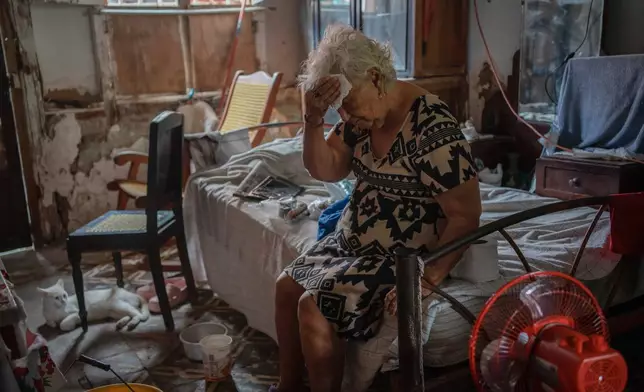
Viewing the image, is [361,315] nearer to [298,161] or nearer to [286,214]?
[286,214]

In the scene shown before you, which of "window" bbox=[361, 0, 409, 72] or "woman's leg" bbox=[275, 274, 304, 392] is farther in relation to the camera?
"window" bbox=[361, 0, 409, 72]

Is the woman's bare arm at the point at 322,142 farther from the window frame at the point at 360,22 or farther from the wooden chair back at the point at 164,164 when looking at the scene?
the window frame at the point at 360,22

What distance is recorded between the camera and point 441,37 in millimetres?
3609

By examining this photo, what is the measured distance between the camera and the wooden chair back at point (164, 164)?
2256 mm

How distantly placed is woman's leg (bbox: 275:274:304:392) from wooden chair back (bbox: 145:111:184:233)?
0.93 m

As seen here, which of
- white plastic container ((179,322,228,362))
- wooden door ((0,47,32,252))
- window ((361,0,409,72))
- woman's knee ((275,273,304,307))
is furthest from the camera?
window ((361,0,409,72))

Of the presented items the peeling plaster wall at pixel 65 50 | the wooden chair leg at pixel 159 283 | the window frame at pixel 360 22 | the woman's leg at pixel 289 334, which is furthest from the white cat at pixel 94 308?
the window frame at pixel 360 22

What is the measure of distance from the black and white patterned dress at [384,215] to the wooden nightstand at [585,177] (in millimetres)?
1246

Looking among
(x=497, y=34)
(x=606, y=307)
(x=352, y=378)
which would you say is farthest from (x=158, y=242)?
(x=497, y=34)

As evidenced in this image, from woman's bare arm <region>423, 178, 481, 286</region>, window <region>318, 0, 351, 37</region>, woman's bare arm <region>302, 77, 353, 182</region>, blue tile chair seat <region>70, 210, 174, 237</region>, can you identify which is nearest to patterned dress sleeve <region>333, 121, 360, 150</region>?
woman's bare arm <region>302, 77, 353, 182</region>

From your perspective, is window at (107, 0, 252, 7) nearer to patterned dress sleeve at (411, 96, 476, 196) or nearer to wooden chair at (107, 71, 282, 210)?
wooden chair at (107, 71, 282, 210)

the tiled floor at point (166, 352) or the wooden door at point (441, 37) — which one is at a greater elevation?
the wooden door at point (441, 37)

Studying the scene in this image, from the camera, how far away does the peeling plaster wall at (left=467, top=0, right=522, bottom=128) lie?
3.31 metres

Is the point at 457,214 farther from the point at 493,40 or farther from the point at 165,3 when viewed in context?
the point at 165,3
